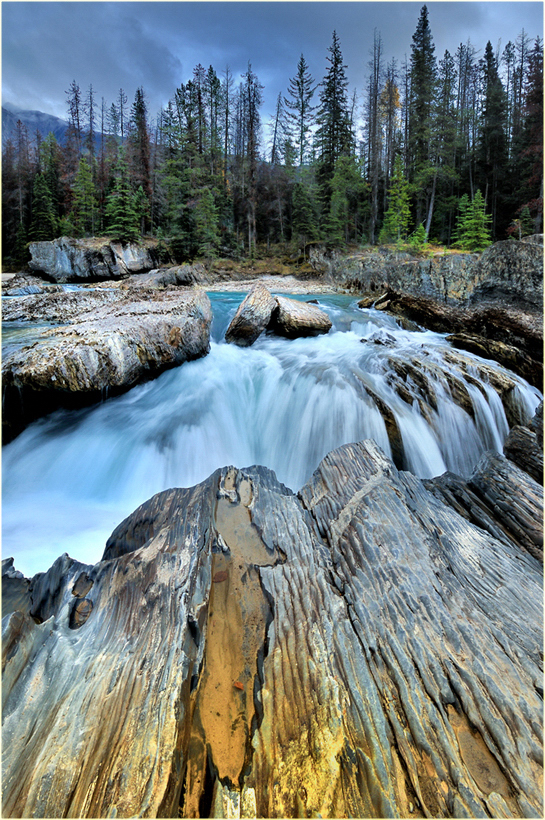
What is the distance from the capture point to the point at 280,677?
1.53 m

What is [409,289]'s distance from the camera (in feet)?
42.4

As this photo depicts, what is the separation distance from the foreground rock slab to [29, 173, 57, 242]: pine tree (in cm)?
3826

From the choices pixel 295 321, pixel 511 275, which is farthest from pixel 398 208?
pixel 295 321

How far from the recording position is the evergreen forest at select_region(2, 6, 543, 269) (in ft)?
74.5

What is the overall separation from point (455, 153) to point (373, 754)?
1400 inches

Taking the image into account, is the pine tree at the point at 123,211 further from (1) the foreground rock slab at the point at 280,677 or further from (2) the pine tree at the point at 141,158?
(1) the foreground rock slab at the point at 280,677

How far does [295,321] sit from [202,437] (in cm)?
458

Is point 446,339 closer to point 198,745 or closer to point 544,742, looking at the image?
point 544,742

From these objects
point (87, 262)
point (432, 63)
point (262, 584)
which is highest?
point (432, 63)

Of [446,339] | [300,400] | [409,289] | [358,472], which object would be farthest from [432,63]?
[358,472]

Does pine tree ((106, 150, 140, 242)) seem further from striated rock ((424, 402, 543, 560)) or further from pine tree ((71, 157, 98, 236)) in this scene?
striated rock ((424, 402, 543, 560))

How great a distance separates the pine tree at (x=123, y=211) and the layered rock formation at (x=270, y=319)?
21.8 metres

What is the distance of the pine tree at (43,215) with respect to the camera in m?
30.2

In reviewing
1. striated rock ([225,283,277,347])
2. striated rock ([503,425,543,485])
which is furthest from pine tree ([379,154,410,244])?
striated rock ([503,425,543,485])
